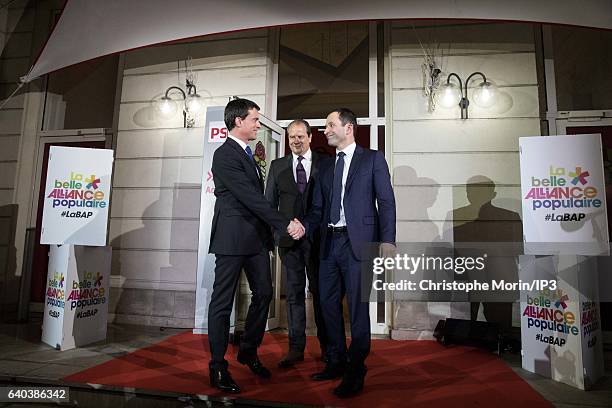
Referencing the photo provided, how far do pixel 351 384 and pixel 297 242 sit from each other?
1088 mm

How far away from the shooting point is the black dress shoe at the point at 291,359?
2.80 meters

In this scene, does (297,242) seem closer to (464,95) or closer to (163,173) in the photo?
(163,173)

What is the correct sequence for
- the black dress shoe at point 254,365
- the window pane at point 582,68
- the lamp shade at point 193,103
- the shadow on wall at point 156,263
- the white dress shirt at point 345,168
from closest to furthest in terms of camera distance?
the white dress shirt at point 345,168 → the black dress shoe at point 254,365 → the window pane at point 582,68 → the shadow on wall at point 156,263 → the lamp shade at point 193,103

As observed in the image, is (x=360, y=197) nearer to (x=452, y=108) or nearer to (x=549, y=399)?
(x=549, y=399)

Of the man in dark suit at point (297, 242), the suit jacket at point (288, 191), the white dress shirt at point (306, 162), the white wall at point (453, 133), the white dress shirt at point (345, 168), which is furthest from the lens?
the white wall at point (453, 133)

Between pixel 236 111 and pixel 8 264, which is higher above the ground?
pixel 236 111

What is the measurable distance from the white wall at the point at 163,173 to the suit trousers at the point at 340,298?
244cm

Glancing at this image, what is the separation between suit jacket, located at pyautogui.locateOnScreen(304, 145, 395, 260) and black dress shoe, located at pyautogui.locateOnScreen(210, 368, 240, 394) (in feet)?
2.80

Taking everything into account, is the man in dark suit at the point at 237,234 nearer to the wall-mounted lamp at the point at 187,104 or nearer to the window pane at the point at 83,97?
the wall-mounted lamp at the point at 187,104

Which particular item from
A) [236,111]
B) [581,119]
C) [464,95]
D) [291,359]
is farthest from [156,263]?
[581,119]

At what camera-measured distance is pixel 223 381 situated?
2240 millimetres

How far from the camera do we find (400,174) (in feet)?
13.8

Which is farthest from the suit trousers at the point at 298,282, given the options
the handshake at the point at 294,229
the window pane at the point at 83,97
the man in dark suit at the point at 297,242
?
the window pane at the point at 83,97

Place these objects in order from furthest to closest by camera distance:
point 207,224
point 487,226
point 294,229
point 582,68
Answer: point 582,68, point 487,226, point 207,224, point 294,229
